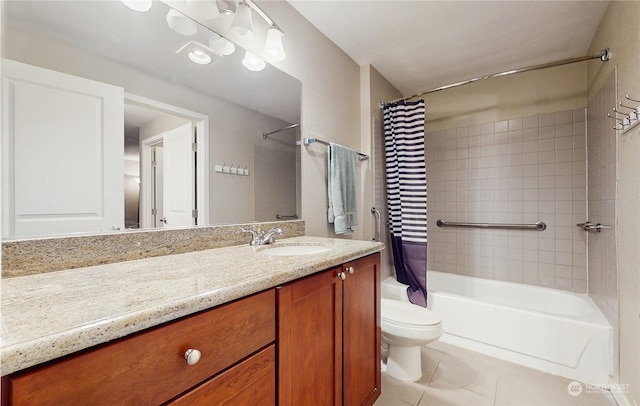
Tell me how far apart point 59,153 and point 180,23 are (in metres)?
0.71

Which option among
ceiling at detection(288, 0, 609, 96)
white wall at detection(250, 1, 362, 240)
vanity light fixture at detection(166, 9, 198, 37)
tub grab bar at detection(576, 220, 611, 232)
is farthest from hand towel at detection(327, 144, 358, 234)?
tub grab bar at detection(576, 220, 611, 232)

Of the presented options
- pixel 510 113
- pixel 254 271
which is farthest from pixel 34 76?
pixel 510 113

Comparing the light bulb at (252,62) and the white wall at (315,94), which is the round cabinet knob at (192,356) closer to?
the white wall at (315,94)

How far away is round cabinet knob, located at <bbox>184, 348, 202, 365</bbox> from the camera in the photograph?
1.82 ft

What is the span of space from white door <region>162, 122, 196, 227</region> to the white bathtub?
5.88ft

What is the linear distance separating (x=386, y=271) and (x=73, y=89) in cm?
239

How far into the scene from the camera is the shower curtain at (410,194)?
2221 mm

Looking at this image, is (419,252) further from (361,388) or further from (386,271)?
(361,388)

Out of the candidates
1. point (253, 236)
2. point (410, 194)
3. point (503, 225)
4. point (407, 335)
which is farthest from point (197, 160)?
point (503, 225)

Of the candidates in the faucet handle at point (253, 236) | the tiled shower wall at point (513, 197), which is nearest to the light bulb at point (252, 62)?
the faucet handle at point (253, 236)

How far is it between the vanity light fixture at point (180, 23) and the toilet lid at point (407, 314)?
1.81 metres

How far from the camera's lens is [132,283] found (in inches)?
26.5

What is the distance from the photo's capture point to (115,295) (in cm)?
58

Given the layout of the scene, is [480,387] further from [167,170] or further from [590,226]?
[167,170]
